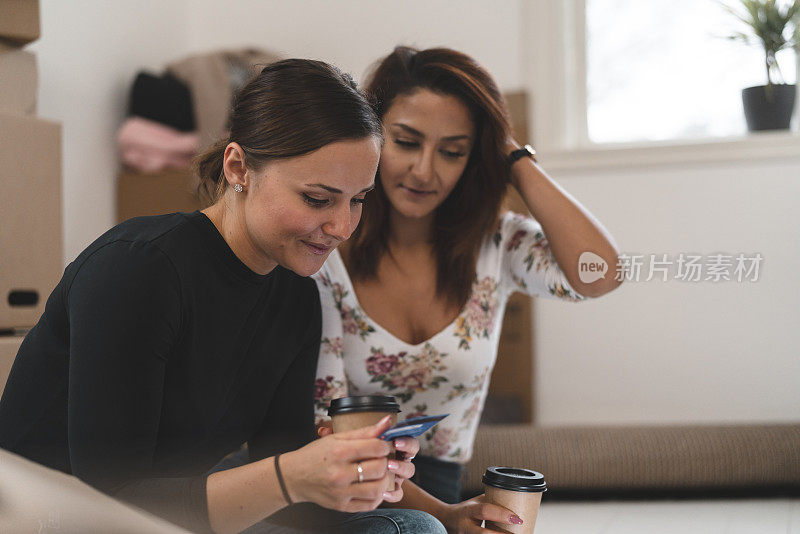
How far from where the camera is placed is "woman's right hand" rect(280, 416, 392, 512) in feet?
2.48

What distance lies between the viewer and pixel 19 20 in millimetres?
1469

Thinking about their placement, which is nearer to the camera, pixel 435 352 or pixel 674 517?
pixel 435 352

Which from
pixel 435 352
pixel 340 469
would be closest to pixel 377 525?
pixel 340 469

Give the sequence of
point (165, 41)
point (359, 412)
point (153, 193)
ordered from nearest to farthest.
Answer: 1. point (359, 412)
2. point (153, 193)
3. point (165, 41)

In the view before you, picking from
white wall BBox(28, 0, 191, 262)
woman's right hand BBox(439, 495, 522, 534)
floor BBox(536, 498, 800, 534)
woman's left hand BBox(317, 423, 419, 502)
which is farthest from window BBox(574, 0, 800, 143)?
woman's left hand BBox(317, 423, 419, 502)

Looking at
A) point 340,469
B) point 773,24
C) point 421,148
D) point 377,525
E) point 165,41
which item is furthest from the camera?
point 165,41

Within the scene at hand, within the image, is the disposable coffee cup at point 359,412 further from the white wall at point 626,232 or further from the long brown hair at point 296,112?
the white wall at point 626,232

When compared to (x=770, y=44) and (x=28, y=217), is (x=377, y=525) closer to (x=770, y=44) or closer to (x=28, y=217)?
(x=28, y=217)

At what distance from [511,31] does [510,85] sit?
7.3 inches

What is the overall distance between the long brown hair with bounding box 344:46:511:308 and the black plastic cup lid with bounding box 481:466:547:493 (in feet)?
1.25

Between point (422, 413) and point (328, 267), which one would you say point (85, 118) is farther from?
point (422, 413)

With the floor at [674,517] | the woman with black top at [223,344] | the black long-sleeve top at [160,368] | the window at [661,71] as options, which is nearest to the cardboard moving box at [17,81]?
the woman with black top at [223,344]

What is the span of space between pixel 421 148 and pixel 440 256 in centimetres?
23

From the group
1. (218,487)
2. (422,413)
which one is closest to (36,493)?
(218,487)
